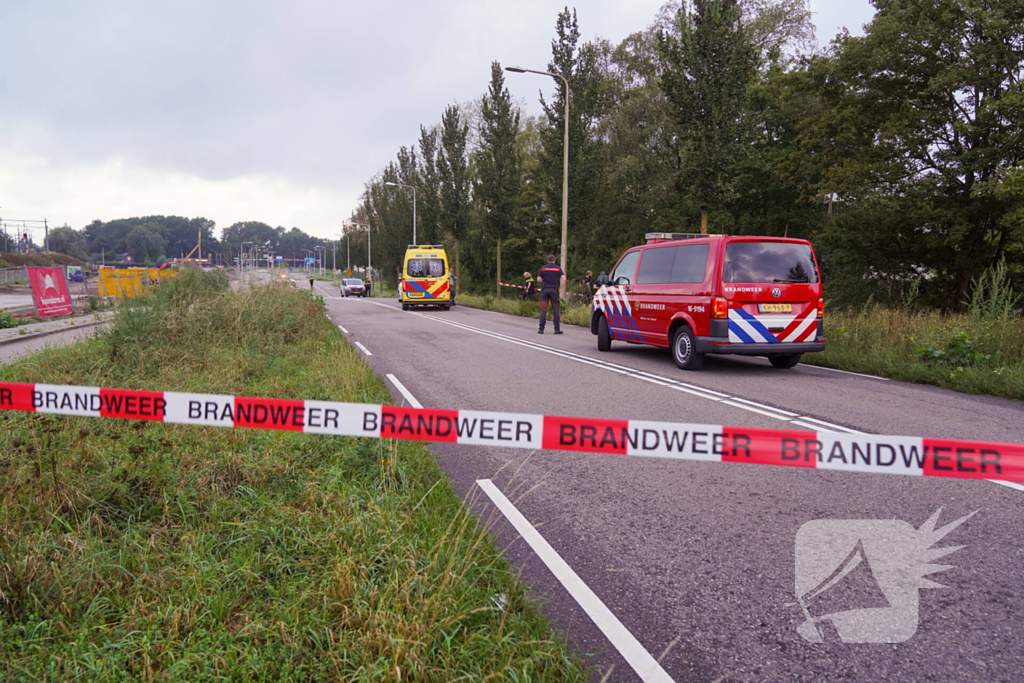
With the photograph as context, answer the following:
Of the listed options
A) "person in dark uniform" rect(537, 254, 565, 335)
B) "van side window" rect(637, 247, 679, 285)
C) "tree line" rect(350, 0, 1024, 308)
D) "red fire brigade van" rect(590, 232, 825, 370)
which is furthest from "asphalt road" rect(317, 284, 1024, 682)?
"person in dark uniform" rect(537, 254, 565, 335)

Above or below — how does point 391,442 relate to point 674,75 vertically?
below

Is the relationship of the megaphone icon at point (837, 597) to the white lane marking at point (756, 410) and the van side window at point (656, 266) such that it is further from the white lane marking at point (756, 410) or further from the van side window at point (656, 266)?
the van side window at point (656, 266)

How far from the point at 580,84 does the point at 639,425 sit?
94.5ft

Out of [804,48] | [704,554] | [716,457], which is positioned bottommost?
[704,554]

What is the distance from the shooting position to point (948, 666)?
8.37ft

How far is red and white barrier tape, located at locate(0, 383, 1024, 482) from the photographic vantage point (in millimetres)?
2695

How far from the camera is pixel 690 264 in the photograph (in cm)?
1022

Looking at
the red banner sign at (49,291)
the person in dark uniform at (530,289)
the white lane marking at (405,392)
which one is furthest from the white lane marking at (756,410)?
the person in dark uniform at (530,289)

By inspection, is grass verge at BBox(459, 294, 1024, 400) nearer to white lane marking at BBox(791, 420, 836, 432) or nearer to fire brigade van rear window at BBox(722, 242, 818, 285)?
fire brigade van rear window at BBox(722, 242, 818, 285)

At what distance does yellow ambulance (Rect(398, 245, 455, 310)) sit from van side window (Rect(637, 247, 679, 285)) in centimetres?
1795

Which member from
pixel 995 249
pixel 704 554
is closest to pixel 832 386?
pixel 704 554

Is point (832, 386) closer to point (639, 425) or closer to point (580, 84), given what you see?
point (639, 425)

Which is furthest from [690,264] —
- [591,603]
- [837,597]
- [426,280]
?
[426,280]

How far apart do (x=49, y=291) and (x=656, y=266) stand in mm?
18910
